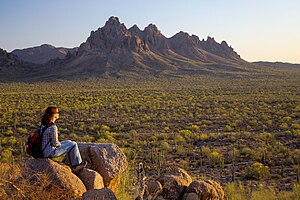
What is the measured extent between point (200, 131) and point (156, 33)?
121 metres

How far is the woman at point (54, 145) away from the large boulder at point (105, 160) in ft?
1.40

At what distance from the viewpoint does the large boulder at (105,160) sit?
6.83 m

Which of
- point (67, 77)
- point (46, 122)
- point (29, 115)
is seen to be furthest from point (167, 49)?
point (46, 122)

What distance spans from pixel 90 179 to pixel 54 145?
2.93 feet

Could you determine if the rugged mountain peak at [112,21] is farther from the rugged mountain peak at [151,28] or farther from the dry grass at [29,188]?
the dry grass at [29,188]

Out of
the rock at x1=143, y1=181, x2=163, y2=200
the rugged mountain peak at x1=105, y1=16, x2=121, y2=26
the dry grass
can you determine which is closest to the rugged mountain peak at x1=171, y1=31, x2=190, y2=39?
the rugged mountain peak at x1=105, y1=16, x2=121, y2=26

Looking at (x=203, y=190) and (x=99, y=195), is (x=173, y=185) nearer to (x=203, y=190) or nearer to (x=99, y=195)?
(x=203, y=190)

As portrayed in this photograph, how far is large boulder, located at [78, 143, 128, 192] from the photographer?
683cm

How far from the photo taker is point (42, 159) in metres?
5.88

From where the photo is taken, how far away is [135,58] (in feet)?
340

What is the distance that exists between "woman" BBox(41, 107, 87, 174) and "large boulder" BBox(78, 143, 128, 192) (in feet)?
1.40

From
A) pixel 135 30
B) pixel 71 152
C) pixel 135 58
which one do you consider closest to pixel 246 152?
pixel 71 152

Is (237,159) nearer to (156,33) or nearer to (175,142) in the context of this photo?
(175,142)

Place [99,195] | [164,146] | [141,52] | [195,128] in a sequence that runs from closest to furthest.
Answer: [99,195], [164,146], [195,128], [141,52]
